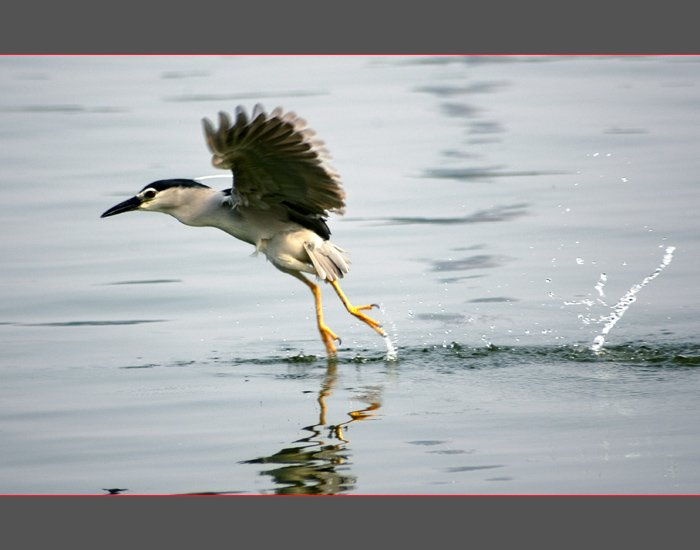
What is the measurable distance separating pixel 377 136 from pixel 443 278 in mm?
6000

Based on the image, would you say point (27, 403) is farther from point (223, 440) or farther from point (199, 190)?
point (199, 190)

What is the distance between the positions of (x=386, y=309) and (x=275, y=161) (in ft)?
7.19

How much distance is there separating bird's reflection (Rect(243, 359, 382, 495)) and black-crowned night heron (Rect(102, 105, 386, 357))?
1.71 m

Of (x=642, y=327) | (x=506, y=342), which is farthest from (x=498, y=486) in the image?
(x=642, y=327)

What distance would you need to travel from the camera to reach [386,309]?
9.08 metres

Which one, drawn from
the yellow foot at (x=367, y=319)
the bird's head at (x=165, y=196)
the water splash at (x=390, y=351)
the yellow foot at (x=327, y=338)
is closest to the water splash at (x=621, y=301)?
the water splash at (x=390, y=351)

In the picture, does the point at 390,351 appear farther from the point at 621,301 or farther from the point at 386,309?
the point at 621,301

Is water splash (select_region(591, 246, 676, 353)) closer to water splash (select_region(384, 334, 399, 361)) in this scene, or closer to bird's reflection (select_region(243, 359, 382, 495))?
water splash (select_region(384, 334, 399, 361))

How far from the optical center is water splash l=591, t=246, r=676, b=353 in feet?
26.9

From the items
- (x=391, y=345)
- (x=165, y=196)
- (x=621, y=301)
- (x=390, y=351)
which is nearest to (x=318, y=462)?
(x=390, y=351)

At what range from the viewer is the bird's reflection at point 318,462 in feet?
17.7

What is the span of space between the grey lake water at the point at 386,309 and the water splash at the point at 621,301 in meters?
0.03

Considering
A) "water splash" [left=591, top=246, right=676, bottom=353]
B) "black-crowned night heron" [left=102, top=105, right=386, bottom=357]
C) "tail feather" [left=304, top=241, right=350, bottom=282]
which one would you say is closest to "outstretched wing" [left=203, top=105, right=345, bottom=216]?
"black-crowned night heron" [left=102, top=105, right=386, bottom=357]

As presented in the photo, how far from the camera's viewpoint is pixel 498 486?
5352mm
